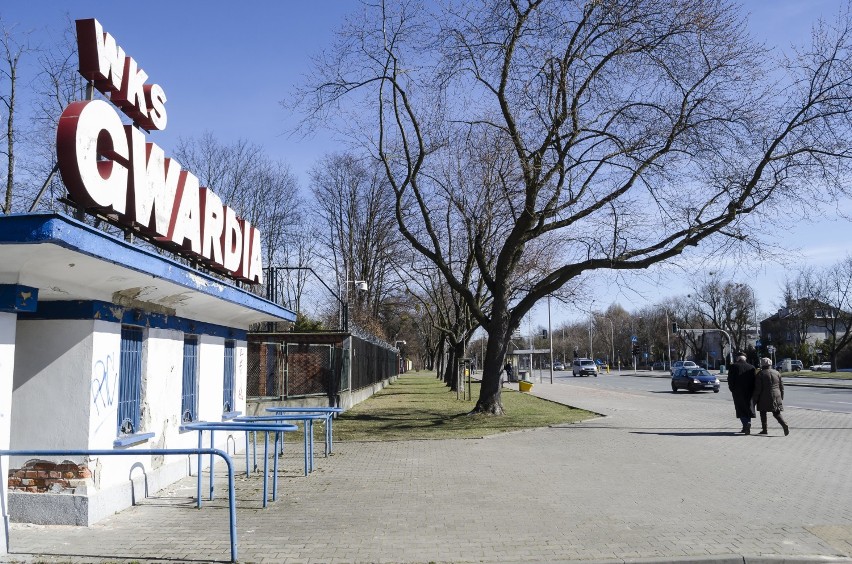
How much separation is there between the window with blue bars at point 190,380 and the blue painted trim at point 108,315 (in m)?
0.25

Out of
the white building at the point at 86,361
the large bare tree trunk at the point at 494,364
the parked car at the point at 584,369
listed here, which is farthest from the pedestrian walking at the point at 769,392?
the parked car at the point at 584,369

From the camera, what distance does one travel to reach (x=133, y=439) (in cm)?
827

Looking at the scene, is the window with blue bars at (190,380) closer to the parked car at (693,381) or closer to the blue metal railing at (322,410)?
the blue metal railing at (322,410)

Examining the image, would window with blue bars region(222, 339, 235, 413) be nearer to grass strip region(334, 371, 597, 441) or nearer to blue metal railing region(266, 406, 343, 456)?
blue metal railing region(266, 406, 343, 456)

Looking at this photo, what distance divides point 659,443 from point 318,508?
8475 mm

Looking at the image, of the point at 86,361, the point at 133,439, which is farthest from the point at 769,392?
the point at 86,361

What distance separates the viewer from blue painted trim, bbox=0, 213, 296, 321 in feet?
17.1

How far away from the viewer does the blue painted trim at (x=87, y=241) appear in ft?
17.1

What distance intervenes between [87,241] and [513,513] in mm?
5152

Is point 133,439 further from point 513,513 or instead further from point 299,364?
point 299,364

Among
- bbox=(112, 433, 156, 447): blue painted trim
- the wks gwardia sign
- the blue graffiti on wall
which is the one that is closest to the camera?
the wks gwardia sign

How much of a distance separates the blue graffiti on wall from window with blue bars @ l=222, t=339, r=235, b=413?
16.3ft

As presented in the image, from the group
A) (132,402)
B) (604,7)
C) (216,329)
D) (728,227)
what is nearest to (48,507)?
(132,402)

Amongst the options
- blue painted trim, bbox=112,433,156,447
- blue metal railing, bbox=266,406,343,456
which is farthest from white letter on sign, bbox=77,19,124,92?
blue metal railing, bbox=266,406,343,456
